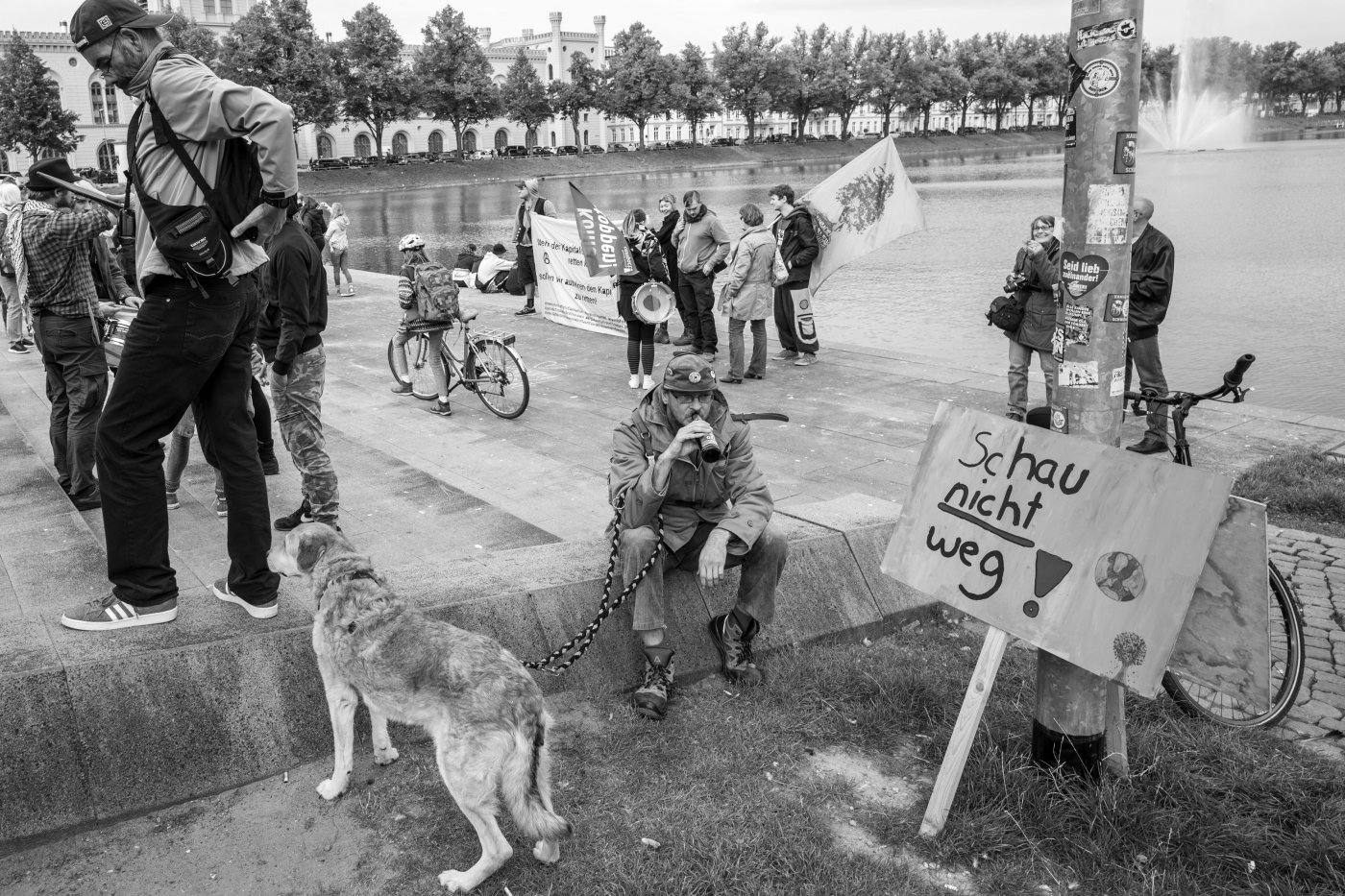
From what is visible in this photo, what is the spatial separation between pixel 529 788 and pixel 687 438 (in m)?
1.55

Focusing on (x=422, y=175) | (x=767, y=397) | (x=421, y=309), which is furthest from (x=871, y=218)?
(x=422, y=175)

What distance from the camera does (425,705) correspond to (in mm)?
3184

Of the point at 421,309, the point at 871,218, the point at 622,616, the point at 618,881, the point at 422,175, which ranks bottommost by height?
the point at 618,881

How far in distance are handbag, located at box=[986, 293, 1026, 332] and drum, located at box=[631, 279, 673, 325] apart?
331 cm

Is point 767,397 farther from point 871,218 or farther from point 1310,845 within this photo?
point 1310,845

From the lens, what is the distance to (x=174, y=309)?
3625mm

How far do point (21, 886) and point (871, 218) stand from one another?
1027 centimetres

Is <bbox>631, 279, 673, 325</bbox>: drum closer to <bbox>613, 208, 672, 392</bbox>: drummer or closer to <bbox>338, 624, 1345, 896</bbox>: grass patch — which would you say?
<bbox>613, 208, 672, 392</bbox>: drummer

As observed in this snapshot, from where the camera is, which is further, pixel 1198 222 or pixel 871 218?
pixel 1198 222

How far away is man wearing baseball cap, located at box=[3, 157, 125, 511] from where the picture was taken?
6.32 m

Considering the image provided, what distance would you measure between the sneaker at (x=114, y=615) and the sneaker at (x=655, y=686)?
179 cm

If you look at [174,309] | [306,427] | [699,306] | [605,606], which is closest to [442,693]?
[605,606]

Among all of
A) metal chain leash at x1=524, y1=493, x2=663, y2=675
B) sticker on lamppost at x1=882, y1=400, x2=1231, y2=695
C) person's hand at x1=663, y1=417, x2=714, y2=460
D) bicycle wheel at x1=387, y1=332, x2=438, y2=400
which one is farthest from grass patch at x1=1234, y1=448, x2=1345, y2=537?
bicycle wheel at x1=387, y1=332, x2=438, y2=400

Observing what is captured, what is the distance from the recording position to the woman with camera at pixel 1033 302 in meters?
8.59
